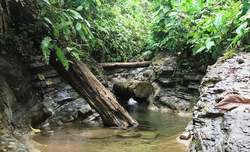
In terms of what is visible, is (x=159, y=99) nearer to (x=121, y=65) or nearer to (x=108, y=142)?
(x=121, y=65)

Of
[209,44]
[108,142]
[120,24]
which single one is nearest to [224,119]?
[108,142]

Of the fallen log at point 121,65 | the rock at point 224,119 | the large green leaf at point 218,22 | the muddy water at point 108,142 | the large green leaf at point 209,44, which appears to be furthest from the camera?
the fallen log at point 121,65

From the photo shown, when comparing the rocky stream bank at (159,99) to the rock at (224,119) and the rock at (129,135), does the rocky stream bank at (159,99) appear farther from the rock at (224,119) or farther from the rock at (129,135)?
the rock at (129,135)

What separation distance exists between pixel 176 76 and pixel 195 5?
9.34 ft

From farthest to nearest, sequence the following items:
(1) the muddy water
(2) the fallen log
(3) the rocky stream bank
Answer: (2) the fallen log < (1) the muddy water < (3) the rocky stream bank

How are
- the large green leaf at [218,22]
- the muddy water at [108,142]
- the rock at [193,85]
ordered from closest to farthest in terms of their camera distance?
the muddy water at [108,142] → the large green leaf at [218,22] → the rock at [193,85]

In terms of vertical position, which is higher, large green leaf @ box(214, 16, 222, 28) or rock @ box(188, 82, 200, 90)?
large green leaf @ box(214, 16, 222, 28)

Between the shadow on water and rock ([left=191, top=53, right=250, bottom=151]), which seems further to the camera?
the shadow on water

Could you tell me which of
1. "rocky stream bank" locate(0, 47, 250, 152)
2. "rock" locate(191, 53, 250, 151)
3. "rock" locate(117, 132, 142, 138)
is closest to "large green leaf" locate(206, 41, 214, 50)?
"rocky stream bank" locate(0, 47, 250, 152)

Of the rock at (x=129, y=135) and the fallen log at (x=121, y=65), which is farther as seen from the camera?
the fallen log at (x=121, y=65)

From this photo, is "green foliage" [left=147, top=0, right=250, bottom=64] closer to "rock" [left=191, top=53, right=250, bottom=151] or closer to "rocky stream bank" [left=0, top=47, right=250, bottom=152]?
"rocky stream bank" [left=0, top=47, right=250, bottom=152]

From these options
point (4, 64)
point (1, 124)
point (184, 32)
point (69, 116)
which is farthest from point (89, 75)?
point (184, 32)

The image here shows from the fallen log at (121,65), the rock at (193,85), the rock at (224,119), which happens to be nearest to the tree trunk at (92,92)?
the rock at (224,119)

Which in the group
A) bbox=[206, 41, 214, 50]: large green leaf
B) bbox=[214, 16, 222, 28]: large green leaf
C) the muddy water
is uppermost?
bbox=[214, 16, 222, 28]: large green leaf
